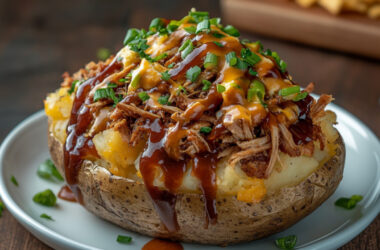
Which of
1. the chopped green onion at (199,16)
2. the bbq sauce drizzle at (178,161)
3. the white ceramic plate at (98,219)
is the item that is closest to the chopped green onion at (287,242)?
the white ceramic plate at (98,219)

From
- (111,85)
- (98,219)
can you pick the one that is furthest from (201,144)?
(98,219)

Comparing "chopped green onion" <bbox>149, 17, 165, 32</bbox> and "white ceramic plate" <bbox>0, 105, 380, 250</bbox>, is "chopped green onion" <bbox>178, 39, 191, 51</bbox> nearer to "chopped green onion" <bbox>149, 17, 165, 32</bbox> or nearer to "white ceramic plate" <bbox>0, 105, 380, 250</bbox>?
"chopped green onion" <bbox>149, 17, 165, 32</bbox>

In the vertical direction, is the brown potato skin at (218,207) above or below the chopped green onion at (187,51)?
below

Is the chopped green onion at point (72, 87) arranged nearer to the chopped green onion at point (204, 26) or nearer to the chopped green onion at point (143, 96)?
the chopped green onion at point (143, 96)

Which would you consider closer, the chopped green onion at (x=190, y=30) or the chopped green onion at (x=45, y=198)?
the chopped green onion at (x=190, y=30)

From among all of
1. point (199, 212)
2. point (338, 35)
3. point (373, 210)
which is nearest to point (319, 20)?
point (338, 35)

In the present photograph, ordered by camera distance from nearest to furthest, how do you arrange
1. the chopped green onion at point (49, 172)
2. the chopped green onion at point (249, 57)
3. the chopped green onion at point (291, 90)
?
the chopped green onion at point (291, 90) → the chopped green onion at point (249, 57) → the chopped green onion at point (49, 172)

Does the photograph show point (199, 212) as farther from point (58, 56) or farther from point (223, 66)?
point (58, 56)
